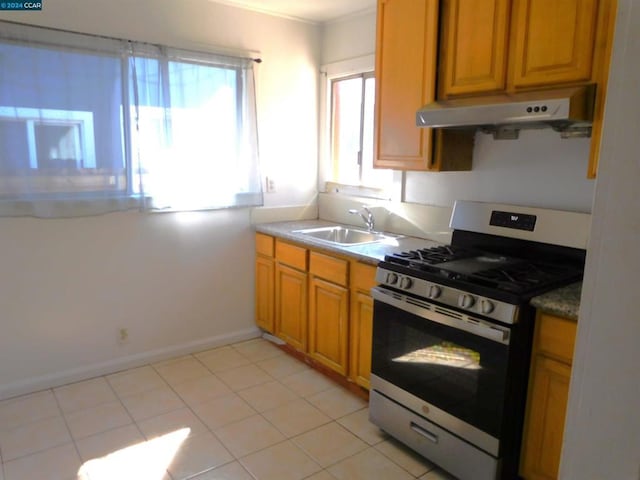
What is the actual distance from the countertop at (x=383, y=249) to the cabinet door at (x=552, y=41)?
0.89 meters

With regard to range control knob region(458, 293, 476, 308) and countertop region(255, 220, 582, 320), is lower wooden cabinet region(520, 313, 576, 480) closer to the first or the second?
countertop region(255, 220, 582, 320)

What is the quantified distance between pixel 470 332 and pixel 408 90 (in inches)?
55.7

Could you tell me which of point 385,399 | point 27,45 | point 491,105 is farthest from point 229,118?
point 385,399

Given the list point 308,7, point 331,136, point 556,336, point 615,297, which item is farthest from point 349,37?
point 615,297

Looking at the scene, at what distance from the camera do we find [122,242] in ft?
10.2

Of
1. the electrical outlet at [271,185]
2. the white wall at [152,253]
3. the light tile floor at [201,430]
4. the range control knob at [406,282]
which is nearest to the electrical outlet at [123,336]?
the white wall at [152,253]

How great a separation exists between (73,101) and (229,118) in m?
1.00

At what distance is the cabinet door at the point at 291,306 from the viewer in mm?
3211

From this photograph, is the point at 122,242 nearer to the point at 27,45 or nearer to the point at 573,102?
the point at 27,45

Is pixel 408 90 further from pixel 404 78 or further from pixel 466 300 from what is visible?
pixel 466 300

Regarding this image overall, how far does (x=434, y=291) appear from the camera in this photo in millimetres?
2088

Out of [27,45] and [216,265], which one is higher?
[27,45]

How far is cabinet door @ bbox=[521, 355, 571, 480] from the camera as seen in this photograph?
1.82m

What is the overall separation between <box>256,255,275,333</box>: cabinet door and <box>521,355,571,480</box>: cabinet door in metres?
2.01
